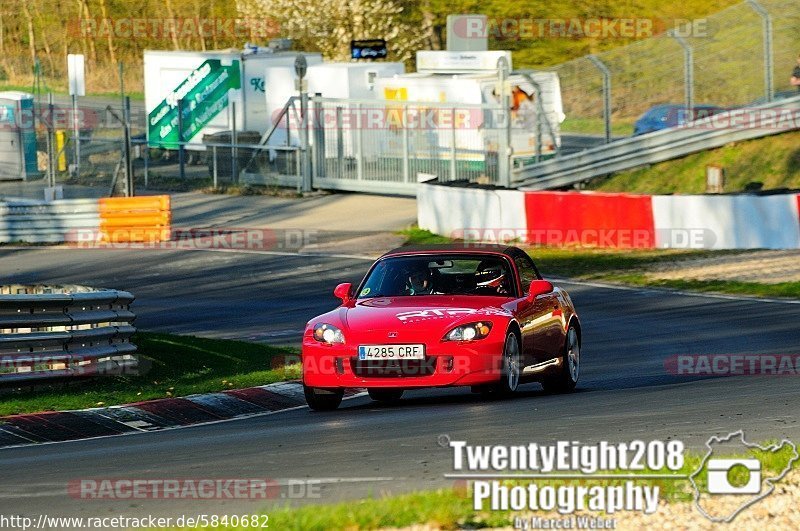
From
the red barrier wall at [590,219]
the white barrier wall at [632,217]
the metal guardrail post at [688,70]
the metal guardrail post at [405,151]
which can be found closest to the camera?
the white barrier wall at [632,217]

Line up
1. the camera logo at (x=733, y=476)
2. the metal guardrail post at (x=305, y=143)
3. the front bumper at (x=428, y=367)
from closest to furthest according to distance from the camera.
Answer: the camera logo at (x=733, y=476) < the front bumper at (x=428, y=367) < the metal guardrail post at (x=305, y=143)

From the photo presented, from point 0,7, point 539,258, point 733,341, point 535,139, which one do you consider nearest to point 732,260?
point 539,258

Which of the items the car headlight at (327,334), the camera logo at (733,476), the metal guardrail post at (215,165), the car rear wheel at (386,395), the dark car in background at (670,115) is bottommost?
the car rear wheel at (386,395)

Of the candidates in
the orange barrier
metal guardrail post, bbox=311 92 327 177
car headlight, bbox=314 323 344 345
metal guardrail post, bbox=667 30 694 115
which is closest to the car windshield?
car headlight, bbox=314 323 344 345

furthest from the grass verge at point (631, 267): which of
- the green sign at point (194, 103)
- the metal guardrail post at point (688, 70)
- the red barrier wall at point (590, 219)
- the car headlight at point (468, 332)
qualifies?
the green sign at point (194, 103)

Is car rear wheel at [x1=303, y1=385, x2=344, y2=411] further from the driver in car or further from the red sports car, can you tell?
the driver in car

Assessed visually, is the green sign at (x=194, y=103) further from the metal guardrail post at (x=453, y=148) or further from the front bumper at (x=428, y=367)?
the front bumper at (x=428, y=367)

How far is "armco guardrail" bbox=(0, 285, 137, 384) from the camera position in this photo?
1281 centimetres

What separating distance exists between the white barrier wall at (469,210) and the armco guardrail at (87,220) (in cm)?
537

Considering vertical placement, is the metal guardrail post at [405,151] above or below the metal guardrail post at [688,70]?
→ below

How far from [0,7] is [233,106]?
34.0 metres

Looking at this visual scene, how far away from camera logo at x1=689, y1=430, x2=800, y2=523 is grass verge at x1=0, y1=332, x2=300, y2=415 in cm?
613

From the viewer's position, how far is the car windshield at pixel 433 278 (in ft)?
42.8

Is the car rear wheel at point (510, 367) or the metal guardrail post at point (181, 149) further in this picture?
the metal guardrail post at point (181, 149)
